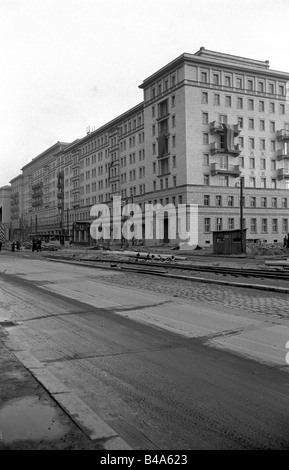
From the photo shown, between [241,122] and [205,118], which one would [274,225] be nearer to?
[241,122]

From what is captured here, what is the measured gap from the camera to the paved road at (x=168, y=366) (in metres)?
3.52

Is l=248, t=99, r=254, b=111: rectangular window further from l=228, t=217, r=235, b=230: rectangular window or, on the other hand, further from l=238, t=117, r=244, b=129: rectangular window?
l=228, t=217, r=235, b=230: rectangular window

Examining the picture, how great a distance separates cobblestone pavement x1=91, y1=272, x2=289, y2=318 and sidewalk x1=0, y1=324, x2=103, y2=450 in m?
5.70

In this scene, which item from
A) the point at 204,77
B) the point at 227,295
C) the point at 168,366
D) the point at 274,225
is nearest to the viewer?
the point at 168,366

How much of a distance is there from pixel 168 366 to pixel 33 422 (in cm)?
211

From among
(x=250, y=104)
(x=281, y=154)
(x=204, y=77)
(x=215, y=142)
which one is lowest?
(x=281, y=154)

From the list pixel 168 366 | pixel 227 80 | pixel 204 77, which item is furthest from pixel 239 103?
pixel 168 366

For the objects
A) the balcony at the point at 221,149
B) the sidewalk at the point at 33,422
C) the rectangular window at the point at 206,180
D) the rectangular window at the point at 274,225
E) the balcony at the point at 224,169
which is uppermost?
the balcony at the point at 221,149

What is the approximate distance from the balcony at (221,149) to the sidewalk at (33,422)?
2465 inches

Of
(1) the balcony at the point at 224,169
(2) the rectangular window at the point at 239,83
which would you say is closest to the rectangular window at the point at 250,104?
(2) the rectangular window at the point at 239,83

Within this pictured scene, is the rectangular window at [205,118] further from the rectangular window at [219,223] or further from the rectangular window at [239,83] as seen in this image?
the rectangular window at [219,223]

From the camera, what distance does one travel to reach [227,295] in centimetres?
1183

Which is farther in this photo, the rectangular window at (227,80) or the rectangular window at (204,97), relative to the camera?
the rectangular window at (227,80)

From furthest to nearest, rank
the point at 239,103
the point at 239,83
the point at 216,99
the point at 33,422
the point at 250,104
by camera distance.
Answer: the point at 250,104
the point at 239,103
the point at 239,83
the point at 216,99
the point at 33,422
